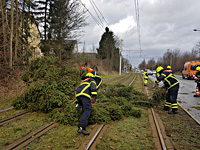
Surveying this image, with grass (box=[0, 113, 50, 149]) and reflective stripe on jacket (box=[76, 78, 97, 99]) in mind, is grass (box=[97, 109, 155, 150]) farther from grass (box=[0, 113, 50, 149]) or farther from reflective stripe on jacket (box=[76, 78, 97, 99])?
grass (box=[0, 113, 50, 149])

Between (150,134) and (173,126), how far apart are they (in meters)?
1.31

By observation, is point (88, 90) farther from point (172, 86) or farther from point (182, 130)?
point (172, 86)

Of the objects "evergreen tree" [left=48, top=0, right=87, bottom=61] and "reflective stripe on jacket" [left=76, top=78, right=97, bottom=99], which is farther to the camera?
"evergreen tree" [left=48, top=0, right=87, bottom=61]

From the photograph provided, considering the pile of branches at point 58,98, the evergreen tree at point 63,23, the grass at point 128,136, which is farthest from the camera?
the evergreen tree at point 63,23

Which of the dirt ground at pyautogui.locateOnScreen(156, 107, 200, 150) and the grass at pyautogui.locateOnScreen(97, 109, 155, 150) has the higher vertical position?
the grass at pyautogui.locateOnScreen(97, 109, 155, 150)

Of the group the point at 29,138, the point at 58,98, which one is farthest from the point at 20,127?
the point at 58,98

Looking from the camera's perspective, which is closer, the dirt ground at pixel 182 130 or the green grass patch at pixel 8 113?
the dirt ground at pixel 182 130

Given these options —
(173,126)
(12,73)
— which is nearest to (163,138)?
(173,126)

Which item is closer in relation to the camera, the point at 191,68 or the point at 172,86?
the point at 172,86

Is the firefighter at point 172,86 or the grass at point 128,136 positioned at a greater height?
the firefighter at point 172,86

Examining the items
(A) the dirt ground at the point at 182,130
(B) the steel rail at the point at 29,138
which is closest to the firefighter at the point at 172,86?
(A) the dirt ground at the point at 182,130

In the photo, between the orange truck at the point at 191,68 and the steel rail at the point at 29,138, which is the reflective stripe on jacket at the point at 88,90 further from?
the orange truck at the point at 191,68

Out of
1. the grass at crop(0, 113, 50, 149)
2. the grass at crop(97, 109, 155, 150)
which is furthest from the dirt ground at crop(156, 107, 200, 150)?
the grass at crop(0, 113, 50, 149)

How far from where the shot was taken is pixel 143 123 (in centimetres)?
640
